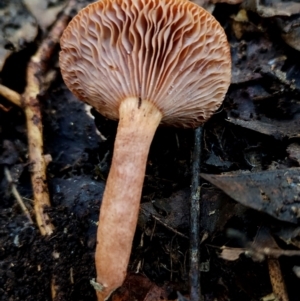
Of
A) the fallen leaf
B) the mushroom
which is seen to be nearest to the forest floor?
the fallen leaf

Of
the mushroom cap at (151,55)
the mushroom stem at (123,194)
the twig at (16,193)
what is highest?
the mushroom cap at (151,55)

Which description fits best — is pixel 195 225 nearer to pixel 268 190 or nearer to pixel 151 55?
pixel 268 190

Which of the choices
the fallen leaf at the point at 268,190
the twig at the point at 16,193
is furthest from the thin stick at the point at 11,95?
the fallen leaf at the point at 268,190

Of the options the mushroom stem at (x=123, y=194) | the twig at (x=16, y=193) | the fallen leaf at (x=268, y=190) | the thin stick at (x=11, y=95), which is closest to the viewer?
the fallen leaf at (x=268, y=190)

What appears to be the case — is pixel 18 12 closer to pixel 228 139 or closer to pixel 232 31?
→ pixel 232 31

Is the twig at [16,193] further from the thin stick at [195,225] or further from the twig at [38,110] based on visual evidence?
the thin stick at [195,225]

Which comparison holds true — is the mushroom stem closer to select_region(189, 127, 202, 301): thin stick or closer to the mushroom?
the mushroom
